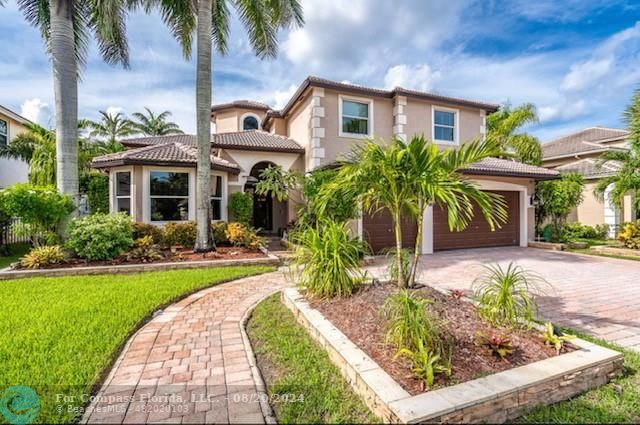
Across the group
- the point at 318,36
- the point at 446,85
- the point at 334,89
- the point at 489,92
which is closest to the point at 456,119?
the point at 446,85

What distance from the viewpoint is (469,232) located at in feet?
46.3

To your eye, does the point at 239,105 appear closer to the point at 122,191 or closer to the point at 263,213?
the point at 263,213

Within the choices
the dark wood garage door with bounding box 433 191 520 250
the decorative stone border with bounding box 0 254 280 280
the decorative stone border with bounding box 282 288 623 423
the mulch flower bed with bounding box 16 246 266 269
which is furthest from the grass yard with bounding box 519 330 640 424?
the dark wood garage door with bounding box 433 191 520 250

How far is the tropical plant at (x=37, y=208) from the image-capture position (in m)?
8.59

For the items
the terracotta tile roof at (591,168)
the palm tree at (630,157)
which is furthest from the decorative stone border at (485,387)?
the terracotta tile roof at (591,168)

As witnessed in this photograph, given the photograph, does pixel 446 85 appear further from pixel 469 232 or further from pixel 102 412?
pixel 102 412

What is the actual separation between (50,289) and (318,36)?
38.9 feet

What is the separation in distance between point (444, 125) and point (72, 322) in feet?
50.9

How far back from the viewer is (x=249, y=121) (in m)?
22.0

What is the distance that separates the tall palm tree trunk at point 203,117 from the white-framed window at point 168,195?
231cm

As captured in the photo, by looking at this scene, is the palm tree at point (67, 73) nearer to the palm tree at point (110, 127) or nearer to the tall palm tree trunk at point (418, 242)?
the tall palm tree trunk at point (418, 242)

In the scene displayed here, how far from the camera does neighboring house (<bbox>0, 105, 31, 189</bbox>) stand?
19.0m

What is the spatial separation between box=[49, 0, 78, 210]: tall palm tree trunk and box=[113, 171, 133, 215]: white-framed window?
2.29 m

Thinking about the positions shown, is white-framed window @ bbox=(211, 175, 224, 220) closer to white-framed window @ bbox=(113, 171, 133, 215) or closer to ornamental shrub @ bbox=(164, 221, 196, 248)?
ornamental shrub @ bbox=(164, 221, 196, 248)
